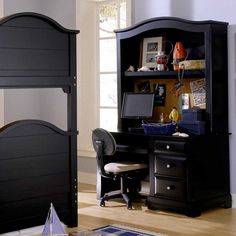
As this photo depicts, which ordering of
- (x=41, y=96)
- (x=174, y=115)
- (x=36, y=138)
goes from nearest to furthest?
(x=36, y=138) < (x=174, y=115) < (x=41, y=96)

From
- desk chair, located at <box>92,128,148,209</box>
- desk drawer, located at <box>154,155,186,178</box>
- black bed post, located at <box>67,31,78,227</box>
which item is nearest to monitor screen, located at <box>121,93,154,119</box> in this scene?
desk chair, located at <box>92,128,148,209</box>

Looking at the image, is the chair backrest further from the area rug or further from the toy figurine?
the area rug

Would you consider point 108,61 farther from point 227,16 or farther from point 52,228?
point 52,228

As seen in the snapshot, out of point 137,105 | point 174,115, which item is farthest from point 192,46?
point 137,105

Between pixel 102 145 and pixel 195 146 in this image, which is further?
pixel 102 145

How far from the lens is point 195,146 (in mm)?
5258

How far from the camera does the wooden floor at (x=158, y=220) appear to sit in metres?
4.71

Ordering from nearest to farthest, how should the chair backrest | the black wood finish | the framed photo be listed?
the black wood finish
the chair backrest
the framed photo

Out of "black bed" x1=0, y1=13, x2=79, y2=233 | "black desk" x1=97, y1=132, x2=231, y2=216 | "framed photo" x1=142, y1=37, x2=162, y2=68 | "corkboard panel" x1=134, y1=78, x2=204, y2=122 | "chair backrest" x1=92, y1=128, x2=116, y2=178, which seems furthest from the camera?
"framed photo" x1=142, y1=37, x2=162, y2=68

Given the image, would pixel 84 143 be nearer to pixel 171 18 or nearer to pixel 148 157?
pixel 148 157

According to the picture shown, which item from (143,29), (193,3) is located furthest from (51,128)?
(193,3)

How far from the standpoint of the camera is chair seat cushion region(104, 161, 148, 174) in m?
5.54

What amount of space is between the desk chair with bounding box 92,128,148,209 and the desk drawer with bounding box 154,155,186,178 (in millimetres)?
251

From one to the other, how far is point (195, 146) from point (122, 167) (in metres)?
0.75
